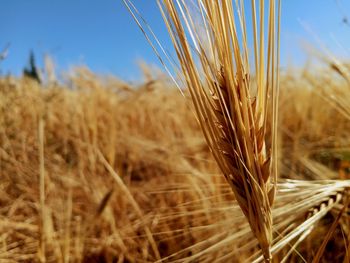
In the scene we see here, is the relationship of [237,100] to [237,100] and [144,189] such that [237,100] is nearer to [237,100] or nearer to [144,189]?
[237,100]

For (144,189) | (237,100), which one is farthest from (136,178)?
(237,100)

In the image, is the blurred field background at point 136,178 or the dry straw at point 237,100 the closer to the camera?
the dry straw at point 237,100

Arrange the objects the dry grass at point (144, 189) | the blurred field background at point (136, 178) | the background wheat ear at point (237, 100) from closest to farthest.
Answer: the background wheat ear at point (237, 100) → the dry grass at point (144, 189) → the blurred field background at point (136, 178)

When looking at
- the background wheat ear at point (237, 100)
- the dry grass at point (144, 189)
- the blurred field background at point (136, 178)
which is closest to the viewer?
the background wheat ear at point (237, 100)

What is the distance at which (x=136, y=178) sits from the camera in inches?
63.9

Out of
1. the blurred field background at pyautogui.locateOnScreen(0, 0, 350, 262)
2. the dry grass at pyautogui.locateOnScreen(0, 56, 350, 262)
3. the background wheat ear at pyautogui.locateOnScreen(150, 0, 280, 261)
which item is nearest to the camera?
the background wheat ear at pyautogui.locateOnScreen(150, 0, 280, 261)

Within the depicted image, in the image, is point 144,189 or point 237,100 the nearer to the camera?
point 237,100

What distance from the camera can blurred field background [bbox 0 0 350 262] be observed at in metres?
0.81

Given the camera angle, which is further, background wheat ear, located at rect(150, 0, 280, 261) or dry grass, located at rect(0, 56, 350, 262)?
dry grass, located at rect(0, 56, 350, 262)

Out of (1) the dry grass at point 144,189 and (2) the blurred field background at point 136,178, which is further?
(2) the blurred field background at point 136,178

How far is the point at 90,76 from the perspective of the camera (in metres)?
2.65

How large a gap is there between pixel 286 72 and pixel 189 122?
0.84m

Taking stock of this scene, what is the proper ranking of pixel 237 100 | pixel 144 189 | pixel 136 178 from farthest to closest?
pixel 136 178
pixel 144 189
pixel 237 100

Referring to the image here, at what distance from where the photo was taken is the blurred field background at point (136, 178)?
810mm
